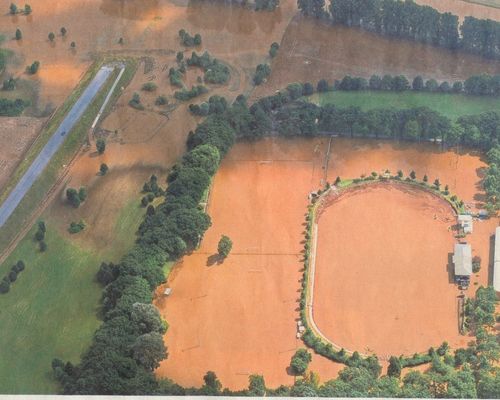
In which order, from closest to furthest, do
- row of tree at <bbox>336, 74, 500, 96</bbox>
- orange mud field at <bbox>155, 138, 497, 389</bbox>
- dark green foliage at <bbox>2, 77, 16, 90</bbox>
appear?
orange mud field at <bbox>155, 138, 497, 389</bbox> < row of tree at <bbox>336, 74, 500, 96</bbox> < dark green foliage at <bbox>2, 77, 16, 90</bbox>

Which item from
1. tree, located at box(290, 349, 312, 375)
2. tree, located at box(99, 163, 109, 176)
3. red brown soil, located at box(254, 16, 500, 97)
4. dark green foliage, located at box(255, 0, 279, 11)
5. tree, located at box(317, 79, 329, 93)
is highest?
dark green foliage, located at box(255, 0, 279, 11)

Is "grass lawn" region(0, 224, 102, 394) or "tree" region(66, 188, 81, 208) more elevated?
"tree" region(66, 188, 81, 208)

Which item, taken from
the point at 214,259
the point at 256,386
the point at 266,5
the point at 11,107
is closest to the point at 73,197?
the point at 214,259

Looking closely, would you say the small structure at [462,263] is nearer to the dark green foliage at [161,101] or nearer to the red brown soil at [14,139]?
the dark green foliage at [161,101]

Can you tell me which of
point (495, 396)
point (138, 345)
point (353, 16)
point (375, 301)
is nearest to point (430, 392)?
point (495, 396)

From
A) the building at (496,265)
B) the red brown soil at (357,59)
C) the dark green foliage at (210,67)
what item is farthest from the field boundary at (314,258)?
the dark green foliage at (210,67)

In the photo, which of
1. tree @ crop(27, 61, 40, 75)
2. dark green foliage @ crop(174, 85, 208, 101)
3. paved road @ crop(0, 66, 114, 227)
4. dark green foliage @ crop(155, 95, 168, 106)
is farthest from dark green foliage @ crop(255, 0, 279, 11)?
tree @ crop(27, 61, 40, 75)

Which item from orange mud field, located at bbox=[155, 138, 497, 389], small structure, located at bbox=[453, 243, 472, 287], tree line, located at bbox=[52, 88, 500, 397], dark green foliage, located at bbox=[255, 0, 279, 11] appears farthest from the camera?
dark green foliage, located at bbox=[255, 0, 279, 11]

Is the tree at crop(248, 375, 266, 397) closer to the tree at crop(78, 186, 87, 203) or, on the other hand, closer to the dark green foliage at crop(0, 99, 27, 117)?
the tree at crop(78, 186, 87, 203)

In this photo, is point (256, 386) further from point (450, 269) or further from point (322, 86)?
point (322, 86)
